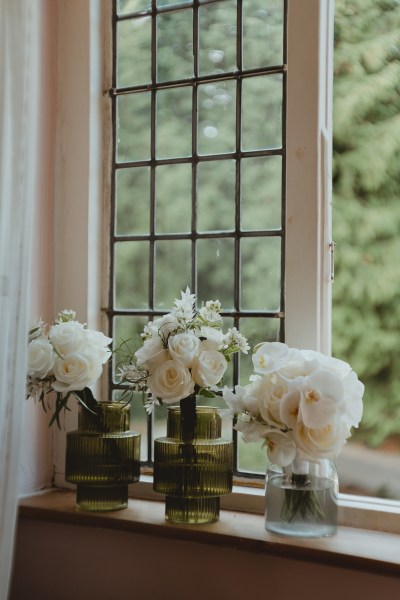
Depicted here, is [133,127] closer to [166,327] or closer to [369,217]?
[166,327]

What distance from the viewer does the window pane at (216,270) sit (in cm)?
198

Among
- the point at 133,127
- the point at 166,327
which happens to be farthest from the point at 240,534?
the point at 133,127

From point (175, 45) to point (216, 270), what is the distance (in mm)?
645

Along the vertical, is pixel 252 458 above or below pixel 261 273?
below

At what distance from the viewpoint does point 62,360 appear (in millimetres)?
1783

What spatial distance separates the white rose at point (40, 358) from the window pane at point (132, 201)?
0.51m

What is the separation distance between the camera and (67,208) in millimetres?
2143

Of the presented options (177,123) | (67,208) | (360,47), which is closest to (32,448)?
(67,208)

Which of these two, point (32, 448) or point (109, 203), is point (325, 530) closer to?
point (32, 448)

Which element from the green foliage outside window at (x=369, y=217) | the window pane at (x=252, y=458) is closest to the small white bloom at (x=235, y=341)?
the window pane at (x=252, y=458)

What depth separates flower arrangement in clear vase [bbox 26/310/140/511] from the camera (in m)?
1.78

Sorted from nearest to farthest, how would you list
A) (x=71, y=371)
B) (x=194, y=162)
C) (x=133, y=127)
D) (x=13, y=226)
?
(x=13, y=226), (x=71, y=371), (x=194, y=162), (x=133, y=127)

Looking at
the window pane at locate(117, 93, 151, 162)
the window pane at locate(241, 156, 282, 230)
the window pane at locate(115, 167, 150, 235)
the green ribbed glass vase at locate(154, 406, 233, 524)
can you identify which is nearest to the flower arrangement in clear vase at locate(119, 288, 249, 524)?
the green ribbed glass vase at locate(154, 406, 233, 524)

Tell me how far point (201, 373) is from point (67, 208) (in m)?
0.73
